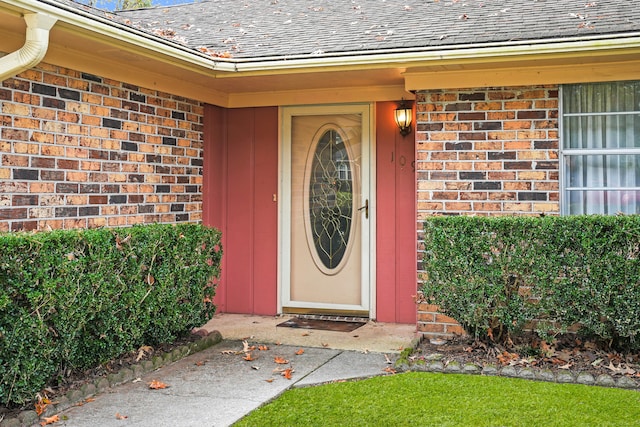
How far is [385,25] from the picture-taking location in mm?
6902

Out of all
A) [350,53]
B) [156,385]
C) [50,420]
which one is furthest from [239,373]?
[350,53]

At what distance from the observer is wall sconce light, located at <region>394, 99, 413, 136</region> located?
22.5 feet

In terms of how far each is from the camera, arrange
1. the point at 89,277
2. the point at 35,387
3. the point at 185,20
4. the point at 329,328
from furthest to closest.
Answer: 1. the point at 185,20
2. the point at 329,328
3. the point at 89,277
4. the point at 35,387

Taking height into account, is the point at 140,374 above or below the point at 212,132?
below

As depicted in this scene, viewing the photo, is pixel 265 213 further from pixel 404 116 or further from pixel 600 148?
pixel 600 148

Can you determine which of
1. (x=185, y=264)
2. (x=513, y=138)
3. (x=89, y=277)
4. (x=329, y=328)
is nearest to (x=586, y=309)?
(x=513, y=138)

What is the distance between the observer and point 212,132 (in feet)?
24.6

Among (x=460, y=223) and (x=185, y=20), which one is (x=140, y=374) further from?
(x=185, y=20)

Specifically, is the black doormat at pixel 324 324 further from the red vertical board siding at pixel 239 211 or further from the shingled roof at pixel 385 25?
the shingled roof at pixel 385 25

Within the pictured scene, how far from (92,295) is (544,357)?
3558 mm


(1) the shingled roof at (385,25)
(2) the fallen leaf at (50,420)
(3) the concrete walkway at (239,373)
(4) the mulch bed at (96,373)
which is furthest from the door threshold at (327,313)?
(2) the fallen leaf at (50,420)

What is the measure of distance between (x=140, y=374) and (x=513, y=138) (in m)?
3.84

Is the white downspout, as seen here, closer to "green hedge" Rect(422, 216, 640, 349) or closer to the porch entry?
"green hedge" Rect(422, 216, 640, 349)

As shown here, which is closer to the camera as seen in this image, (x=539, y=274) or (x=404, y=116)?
(x=539, y=274)
